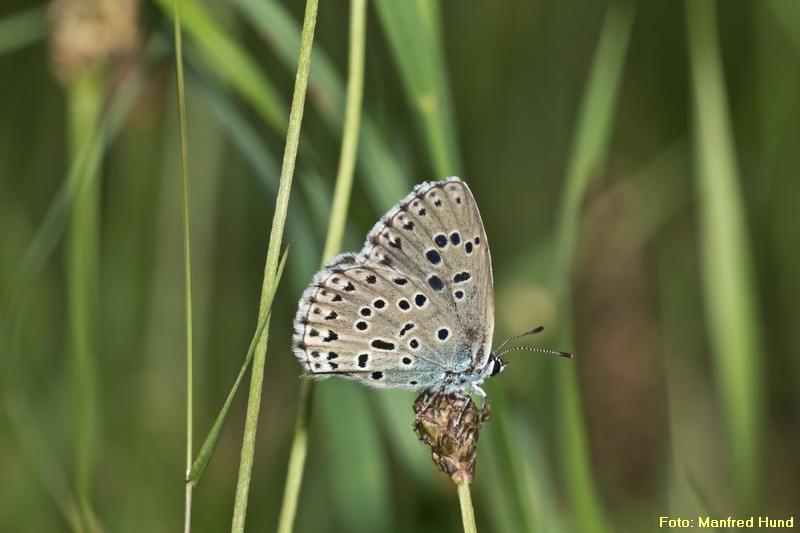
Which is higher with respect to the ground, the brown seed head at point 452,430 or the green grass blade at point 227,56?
the green grass blade at point 227,56

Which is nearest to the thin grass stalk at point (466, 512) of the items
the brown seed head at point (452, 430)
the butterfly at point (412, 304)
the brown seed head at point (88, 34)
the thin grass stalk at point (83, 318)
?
the brown seed head at point (452, 430)

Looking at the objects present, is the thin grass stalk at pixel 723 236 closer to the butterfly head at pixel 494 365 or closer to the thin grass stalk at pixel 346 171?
the butterfly head at pixel 494 365

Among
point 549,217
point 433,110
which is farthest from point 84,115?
point 549,217

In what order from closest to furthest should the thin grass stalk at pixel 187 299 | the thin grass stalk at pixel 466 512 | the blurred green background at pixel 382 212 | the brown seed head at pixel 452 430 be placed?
1. the thin grass stalk at pixel 187 299
2. the thin grass stalk at pixel 466 512
3. the brown seed head at pixel 452 430
4. the blurred green background at pixel 382 212

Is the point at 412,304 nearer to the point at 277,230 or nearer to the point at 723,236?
the point at 277,230

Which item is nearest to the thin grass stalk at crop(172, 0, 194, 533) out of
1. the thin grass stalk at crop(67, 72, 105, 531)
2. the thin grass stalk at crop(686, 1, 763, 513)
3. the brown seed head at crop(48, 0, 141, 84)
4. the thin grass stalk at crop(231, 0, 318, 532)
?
the thin grass stalk at crop(231, 0, 318, 532)

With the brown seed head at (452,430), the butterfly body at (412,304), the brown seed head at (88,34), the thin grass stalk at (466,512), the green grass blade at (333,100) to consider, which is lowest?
the thin grass stalk at (466,512)

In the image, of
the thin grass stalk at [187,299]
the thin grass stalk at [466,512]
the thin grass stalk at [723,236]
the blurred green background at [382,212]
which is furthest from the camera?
the thin grass stalk at [723,236]
